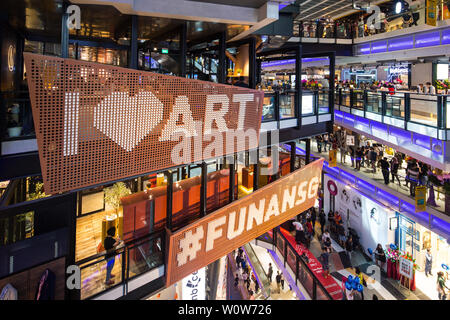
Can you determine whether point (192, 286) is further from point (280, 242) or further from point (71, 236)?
point (71, 236)

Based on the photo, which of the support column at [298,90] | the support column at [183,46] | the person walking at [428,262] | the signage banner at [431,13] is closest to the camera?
the support column at [183,46]

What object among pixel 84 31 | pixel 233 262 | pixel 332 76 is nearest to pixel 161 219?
pixel 84 31

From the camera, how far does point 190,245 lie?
21.0 ft

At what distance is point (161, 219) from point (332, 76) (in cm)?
727

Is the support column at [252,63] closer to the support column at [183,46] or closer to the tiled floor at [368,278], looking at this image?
the support column at [183,46]

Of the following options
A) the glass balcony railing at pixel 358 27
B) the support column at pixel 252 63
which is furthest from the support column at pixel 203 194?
the glass balcony railing at pixel 358 27

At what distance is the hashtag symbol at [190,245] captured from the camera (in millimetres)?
6285

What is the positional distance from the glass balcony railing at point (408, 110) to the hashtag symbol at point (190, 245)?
25.4 ft

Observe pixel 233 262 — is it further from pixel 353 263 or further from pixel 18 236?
pixel 18 236

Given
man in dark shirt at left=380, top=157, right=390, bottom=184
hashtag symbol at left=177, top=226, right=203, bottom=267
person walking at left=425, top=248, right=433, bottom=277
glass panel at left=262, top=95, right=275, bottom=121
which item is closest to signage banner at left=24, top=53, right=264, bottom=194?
glass panel at left=262, top=95, right=275, bottom=121

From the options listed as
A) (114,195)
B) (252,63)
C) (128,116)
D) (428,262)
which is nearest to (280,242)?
(114,195)

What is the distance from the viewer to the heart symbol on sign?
173 inches

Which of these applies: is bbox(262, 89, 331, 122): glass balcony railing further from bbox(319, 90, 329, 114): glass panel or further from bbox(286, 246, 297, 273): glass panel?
bbox(286, 246, 297, 273): glass panel

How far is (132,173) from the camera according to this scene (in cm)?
488
